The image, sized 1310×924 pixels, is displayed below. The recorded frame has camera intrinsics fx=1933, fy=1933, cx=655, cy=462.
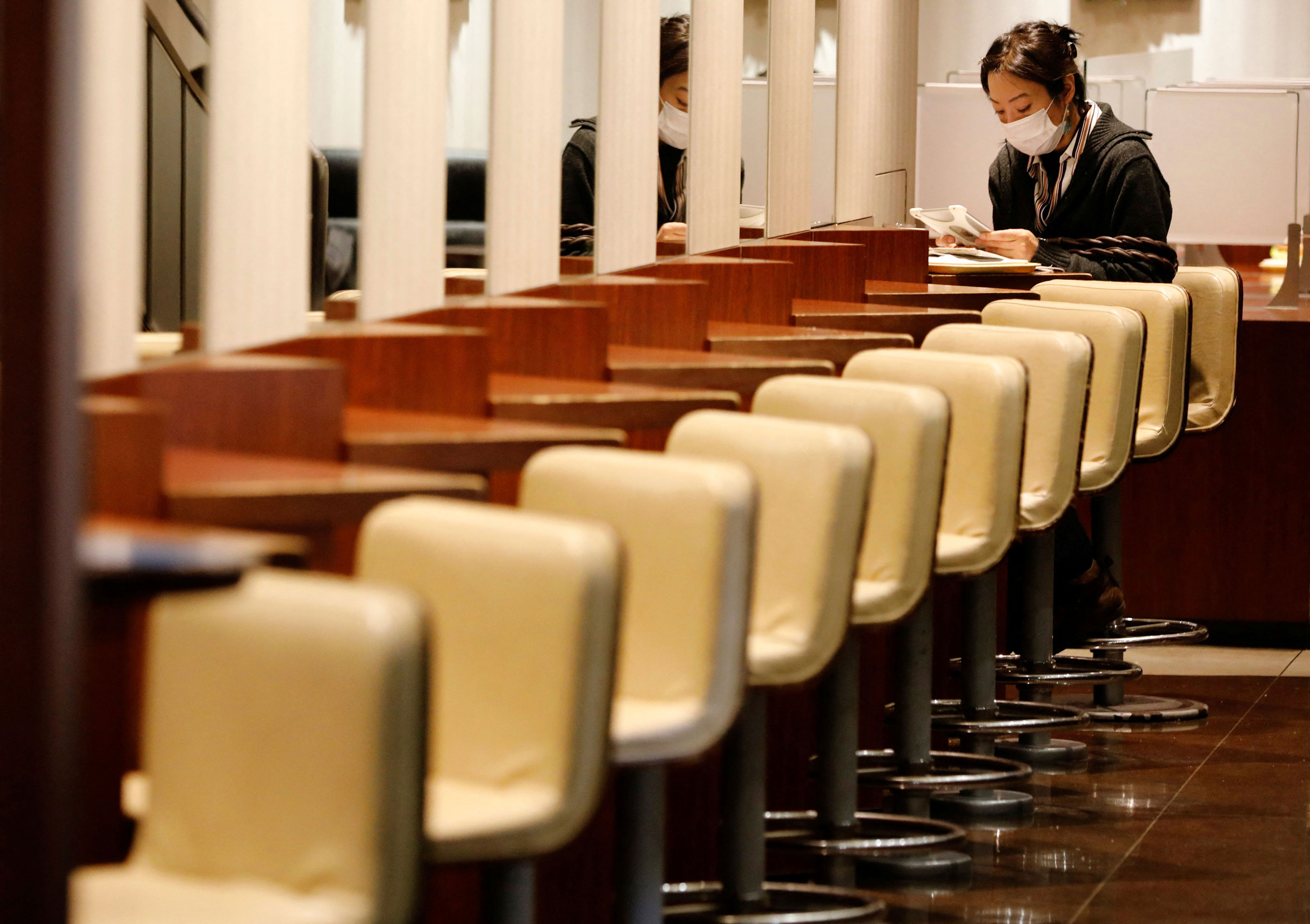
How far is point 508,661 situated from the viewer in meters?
1.58

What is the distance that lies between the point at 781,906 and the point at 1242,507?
2.78 meters

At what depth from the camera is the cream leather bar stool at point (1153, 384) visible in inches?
144

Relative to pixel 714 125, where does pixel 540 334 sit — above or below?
below

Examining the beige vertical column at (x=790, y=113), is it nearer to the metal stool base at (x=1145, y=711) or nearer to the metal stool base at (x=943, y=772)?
the metal stool base at (x=1145, y=711)

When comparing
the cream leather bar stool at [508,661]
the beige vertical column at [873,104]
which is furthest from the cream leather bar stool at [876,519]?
the beige vertical column at [873,104]

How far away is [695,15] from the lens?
375 cm

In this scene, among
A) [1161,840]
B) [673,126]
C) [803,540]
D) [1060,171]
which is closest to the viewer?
[803,540]

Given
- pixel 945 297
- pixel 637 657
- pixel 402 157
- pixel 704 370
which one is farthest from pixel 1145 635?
pixel 637 657

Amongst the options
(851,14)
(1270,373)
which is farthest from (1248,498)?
(851,14)

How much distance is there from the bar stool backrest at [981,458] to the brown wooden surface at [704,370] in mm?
187

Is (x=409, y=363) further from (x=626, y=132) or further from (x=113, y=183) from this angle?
(x=626, y=132)

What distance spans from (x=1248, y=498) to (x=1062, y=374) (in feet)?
6.57

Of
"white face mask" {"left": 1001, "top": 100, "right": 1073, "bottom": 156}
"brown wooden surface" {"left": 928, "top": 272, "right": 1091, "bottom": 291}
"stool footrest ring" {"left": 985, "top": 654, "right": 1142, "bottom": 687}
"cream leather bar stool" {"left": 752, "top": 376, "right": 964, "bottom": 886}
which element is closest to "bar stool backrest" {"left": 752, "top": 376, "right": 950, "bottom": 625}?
"cream leather bar stool" {"left": 752, "top": 376, "right": 964, "bottom": 886}

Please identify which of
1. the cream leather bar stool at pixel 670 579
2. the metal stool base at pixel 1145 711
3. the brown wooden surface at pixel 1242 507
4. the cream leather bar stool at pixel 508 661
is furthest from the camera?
the brown wooden surface at pixel 1242 507
